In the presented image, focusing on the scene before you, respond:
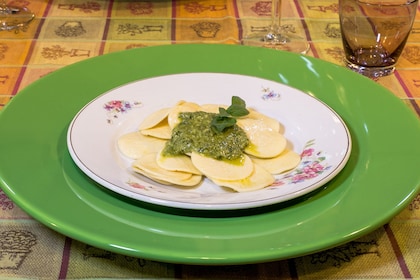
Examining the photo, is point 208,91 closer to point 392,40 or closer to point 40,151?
point 40,151

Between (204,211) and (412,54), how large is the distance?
76 cm

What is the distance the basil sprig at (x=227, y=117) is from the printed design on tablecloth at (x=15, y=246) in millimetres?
257

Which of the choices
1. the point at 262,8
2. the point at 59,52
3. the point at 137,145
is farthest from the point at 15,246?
the point at 262,8

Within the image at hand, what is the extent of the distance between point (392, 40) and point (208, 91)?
1.27 feet

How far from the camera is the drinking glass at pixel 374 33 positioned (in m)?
1.13

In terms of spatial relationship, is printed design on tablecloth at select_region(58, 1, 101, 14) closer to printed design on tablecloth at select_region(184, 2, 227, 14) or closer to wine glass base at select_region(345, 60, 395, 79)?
printed design on tablecloth at select_region(184, 2, 227, 14)

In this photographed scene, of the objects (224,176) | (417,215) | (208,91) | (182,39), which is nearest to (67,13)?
(182,39)

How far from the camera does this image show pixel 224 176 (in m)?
0.77

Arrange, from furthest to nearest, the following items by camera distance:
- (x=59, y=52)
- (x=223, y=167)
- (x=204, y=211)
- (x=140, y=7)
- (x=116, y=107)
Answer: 1. (x=140, y=7)
2. (x=59, y=52)
3. (x=116, y=107)
4. (x=223, y=167)
5. (x=204, y=211)

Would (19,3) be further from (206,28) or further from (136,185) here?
(136,185)

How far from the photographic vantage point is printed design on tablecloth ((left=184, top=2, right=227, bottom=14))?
1484 mm

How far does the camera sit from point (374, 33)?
3.82 ft

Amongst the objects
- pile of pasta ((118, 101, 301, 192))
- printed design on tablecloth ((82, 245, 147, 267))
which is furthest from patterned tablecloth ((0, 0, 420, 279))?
pile of pasta ((118, 101, 301, 192))

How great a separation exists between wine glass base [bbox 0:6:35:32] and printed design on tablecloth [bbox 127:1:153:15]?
22 centimetres
